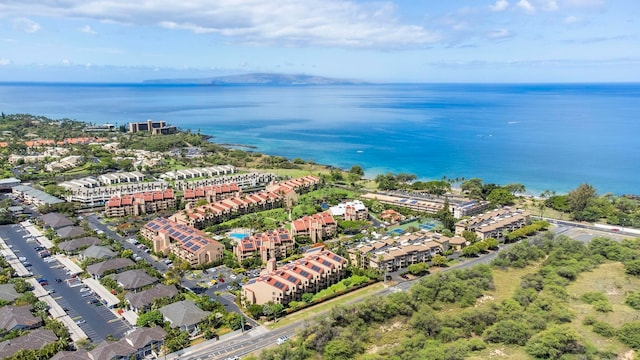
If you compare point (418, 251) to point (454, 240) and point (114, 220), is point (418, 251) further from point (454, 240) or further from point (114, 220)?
point (114, 220)

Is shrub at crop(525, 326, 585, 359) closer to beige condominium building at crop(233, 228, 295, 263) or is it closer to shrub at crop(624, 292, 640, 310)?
shrub at crop(624, 292, 640, 310)

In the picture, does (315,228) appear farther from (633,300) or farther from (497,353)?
(633,300)

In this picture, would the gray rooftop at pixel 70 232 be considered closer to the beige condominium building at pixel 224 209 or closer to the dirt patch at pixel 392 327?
the beige condominium building at pixel 224 209

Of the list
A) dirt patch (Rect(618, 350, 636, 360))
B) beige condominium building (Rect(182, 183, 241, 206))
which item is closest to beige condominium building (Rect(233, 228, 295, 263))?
beige condominium building (Rect(182, 183, 241, 206))

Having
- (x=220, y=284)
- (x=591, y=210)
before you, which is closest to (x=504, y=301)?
(x=220, y=284)

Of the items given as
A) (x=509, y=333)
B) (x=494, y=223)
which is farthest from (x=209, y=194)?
(x=509, y=333)

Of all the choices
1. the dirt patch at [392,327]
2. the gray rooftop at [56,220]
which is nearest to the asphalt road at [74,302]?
the gray rooftop at [56,220]
